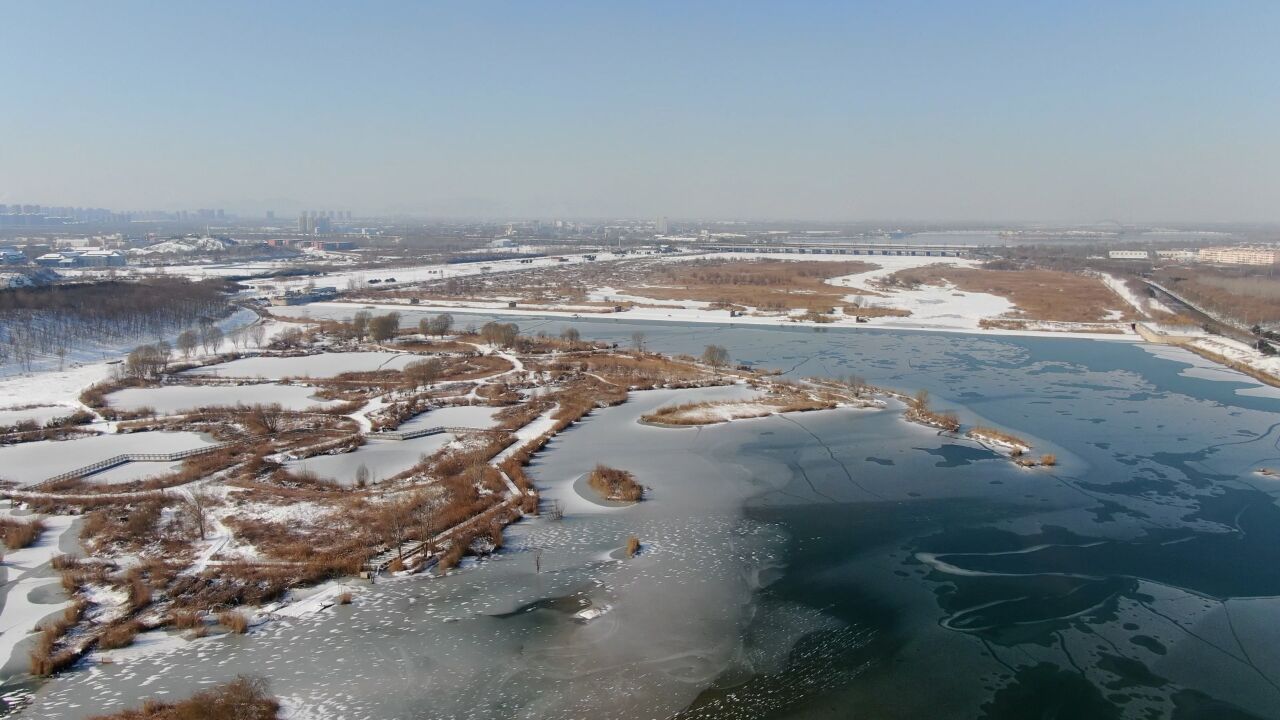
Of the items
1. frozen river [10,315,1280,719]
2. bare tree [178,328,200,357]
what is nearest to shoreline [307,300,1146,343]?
bare tree [178,328,200,357]

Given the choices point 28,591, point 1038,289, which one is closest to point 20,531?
point 28,591

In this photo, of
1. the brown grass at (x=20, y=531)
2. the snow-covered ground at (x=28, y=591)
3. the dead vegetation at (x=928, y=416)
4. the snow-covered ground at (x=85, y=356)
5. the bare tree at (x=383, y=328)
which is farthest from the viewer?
the bare tree at (x=383, y=328)

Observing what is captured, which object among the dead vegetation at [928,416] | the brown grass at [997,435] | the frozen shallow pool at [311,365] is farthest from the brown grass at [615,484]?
the frozen shallow pool at [311,365]

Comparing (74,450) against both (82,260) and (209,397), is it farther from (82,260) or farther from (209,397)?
(82,260)

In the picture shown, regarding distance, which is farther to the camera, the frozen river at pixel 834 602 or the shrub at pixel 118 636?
the shrub at pixel 118 636

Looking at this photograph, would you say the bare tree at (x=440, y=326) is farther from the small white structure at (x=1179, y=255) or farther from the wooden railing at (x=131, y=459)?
the small white structure at (x=1179, y=255)

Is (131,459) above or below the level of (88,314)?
below

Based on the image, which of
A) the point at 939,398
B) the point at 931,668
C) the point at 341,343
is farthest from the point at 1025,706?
the point at 341,343

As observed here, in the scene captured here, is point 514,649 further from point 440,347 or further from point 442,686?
point 440,347
